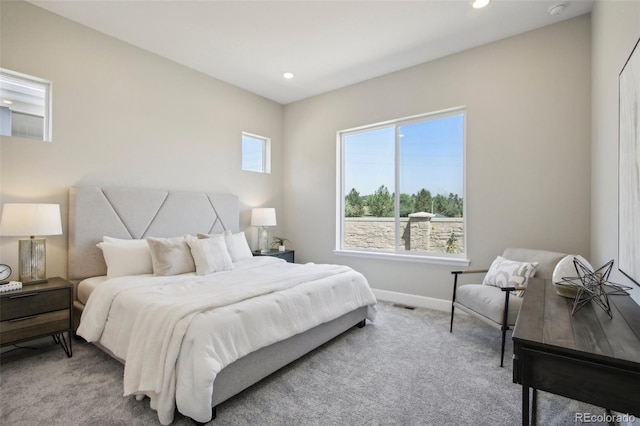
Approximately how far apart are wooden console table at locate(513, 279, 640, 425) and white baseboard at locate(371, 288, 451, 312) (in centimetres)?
259

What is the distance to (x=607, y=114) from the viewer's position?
7.71 feet

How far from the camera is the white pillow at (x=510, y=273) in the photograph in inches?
111

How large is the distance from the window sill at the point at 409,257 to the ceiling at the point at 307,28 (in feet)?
8.26

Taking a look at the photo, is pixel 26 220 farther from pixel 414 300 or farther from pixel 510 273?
pixel 510 273

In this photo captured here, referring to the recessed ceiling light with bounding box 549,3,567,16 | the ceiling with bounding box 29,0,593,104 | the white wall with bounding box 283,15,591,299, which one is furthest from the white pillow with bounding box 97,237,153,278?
the recessed ceiling light with bounding box 549,3,567,16

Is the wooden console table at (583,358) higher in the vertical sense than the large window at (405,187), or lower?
lower

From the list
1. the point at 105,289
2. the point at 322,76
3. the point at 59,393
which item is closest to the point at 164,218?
the point at 105,289

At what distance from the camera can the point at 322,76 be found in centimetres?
439

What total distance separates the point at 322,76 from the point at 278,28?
1.25 meters

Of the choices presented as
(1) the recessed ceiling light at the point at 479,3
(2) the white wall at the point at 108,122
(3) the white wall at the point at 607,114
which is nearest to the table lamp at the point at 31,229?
(2) the white wall at the point at 108,122

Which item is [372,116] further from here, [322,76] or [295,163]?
[295,163]

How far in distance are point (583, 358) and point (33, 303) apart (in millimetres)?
3426

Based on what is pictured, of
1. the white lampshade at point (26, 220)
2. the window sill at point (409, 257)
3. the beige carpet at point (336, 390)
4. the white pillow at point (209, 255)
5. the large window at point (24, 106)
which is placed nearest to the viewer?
the beige carpet at point (336, 390)

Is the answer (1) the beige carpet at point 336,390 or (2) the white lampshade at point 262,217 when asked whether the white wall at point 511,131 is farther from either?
(2) the white lampshade at point 262,217
